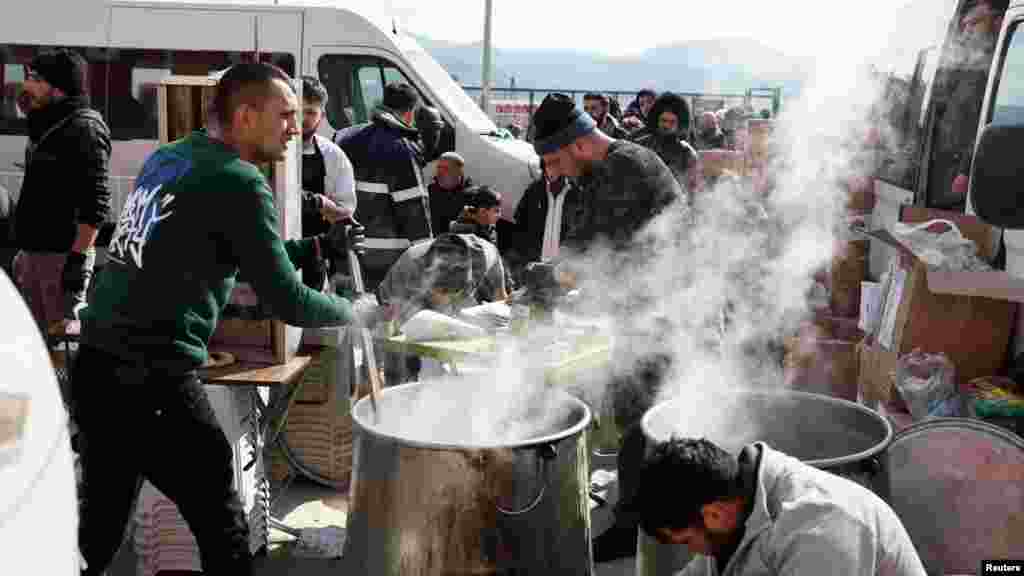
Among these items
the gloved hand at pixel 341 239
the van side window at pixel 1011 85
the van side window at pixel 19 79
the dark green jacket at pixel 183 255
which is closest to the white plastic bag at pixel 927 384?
the van side window at pixel 1011 85

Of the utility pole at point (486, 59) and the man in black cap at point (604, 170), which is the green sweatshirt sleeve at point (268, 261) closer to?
the man in black cap at point (604, 170)

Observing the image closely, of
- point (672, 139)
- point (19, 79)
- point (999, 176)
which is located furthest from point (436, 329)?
point (19, 79)

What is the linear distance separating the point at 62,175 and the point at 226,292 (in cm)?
259

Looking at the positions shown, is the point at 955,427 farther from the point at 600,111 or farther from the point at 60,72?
the point at 600,111

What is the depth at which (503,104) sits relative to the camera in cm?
1777

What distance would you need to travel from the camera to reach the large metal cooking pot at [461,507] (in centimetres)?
284

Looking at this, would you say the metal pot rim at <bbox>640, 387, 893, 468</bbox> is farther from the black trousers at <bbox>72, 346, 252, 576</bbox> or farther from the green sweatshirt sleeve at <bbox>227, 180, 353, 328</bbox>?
the black trousers at <bbox>72, 346, 252, 576</bbox>

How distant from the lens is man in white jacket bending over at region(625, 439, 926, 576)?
2.35 m

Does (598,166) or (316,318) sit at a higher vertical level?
(598,166)

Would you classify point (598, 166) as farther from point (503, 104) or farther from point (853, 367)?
point (503, 104)

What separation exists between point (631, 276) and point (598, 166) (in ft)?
1.90

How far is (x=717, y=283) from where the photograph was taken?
17.1 feet

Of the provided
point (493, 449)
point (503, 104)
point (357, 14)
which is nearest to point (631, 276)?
point (493, 449)

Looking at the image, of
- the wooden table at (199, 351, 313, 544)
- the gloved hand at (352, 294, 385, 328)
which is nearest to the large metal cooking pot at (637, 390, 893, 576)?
the gloved hand at (352, 294, 385, 328)
